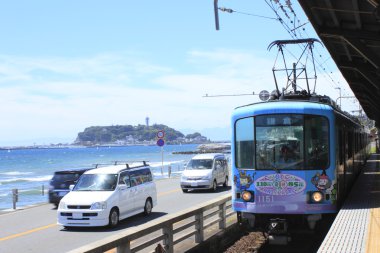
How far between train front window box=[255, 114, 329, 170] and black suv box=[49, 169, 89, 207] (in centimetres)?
1052

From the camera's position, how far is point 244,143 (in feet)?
34.4

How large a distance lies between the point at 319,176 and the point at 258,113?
5.95 ft

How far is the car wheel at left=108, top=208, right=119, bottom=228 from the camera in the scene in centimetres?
1390

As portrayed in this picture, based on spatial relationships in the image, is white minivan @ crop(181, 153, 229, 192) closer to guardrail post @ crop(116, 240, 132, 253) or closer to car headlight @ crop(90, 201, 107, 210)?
car headlight @ crop(90, 201, 107, 210)

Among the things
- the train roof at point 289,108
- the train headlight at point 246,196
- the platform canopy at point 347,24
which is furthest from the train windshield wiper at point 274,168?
the platform canopy at point 347,24

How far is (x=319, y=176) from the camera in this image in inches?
384

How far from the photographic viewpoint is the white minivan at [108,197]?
13.6 m

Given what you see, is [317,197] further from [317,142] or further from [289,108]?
[289,108]

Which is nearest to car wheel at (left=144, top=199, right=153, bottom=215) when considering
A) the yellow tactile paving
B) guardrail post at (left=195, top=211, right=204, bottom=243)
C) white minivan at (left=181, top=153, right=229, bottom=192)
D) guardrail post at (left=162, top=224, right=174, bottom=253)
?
guardrail post at (left=195, top=211, right=204, bottom=243)

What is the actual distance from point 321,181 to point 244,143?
71.4 inches

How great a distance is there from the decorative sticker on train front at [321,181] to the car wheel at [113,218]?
6511 mm

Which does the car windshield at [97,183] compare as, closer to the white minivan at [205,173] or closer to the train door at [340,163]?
the train door at [340,163]

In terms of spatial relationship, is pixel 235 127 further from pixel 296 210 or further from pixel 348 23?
pixel 348 23

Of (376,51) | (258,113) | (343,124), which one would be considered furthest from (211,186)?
(258,113)
